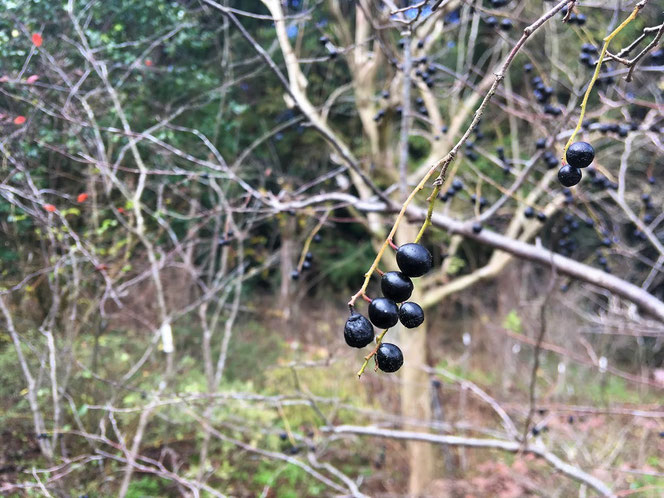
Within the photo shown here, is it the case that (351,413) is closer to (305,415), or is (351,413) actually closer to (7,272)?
(305,415)

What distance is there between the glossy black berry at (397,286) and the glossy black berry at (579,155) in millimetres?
351

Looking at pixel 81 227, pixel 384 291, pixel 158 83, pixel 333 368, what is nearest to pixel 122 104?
pixel 158 83

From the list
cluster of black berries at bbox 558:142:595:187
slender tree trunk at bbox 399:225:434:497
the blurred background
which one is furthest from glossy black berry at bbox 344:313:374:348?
slender tree trunk at bbox 399:225:434:497

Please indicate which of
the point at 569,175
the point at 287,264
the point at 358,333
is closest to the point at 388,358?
the point at 358,333

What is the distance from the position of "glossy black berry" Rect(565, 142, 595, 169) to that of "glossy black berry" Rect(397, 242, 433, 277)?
12.0 inches

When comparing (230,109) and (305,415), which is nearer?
(230,109)

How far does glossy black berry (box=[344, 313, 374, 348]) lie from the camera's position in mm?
799

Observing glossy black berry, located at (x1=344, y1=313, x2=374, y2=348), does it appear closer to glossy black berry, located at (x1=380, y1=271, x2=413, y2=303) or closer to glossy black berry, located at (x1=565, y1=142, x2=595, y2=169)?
glossy black berry, located at (x1=380, y1=271, x2=413, y2=303)

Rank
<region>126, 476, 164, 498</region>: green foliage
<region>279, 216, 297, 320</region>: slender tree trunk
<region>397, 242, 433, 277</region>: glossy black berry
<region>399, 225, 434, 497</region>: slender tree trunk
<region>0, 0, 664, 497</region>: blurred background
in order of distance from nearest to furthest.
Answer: <region>397, 242, 433, 277</region>: glossy black berry < <region>0, 0, 664, 497</region>: blurred background < <region>126, 476, 164, 498</region>: green foliage < <region>399, 225, 434, 497</region>: slender tree trunk < <region>279, 216, 297, 320</region>: slender tree trunk

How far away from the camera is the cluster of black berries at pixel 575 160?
2.51 ft

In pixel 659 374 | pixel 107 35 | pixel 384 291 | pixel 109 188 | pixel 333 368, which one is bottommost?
pixel 333 368

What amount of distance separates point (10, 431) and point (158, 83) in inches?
98.8

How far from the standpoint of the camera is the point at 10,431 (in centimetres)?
261

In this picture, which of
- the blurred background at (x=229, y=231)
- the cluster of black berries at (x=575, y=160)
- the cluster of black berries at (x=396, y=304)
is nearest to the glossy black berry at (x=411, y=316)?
the cluster of black berries at (x=396, y=304)
